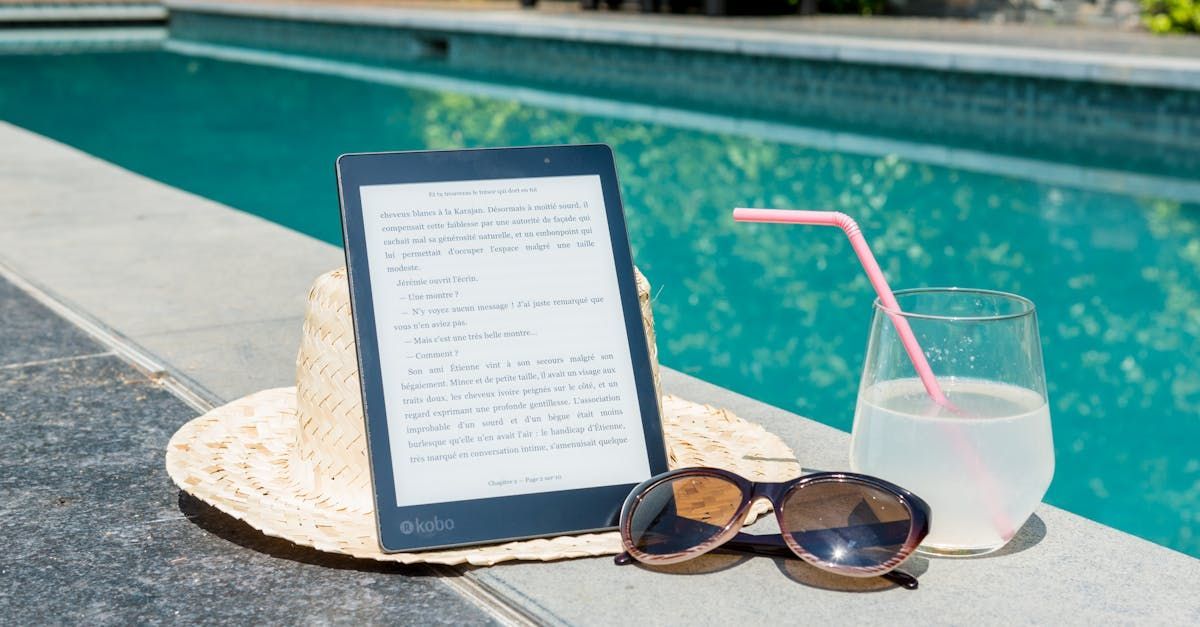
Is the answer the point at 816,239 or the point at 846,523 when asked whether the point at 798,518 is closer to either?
the point at 846,523

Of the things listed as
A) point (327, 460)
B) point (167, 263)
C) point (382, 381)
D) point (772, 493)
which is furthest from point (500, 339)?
point (167, 263)

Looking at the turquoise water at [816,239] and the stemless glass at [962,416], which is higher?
the stemless glass at [962,416]

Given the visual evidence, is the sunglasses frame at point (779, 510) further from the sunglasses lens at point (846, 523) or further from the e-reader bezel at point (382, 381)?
the e-reader bezel at point (382, 381)

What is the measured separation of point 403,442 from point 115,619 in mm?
393

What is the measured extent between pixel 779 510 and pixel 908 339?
0.82 ft

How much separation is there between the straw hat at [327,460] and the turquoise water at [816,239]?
157 cm

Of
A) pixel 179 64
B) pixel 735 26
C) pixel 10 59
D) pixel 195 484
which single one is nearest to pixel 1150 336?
pixel 195 484

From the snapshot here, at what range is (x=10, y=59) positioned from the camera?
46.5 feet

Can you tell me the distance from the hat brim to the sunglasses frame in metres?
0.11

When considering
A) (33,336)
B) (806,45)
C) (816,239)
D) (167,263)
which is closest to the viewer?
(33,336)

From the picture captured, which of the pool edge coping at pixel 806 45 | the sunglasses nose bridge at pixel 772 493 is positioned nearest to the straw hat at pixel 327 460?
the sunglasses nose bridge at pixel 772 493

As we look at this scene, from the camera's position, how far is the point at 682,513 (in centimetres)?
159

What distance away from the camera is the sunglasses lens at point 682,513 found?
157 cm

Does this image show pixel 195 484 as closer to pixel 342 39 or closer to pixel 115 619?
pixel 115 619
